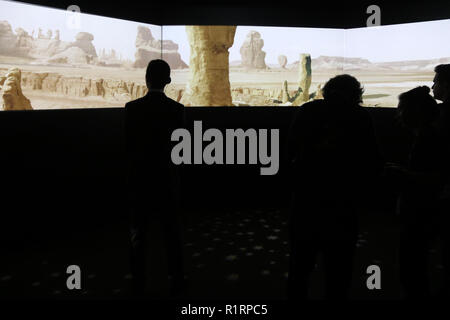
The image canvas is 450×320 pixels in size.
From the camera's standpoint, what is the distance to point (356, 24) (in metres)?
4.91

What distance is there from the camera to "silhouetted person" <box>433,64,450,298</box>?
74.6 inches

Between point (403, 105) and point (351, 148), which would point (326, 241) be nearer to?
point (351, 148)

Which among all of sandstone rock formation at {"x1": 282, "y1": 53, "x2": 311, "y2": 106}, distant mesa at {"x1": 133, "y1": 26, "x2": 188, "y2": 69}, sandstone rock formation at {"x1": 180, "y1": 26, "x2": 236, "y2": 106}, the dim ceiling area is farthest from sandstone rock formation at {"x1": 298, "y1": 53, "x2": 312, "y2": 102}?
distant mesa at {"x1": 133, "y1": 26, "x2": 188, "y2": 69}

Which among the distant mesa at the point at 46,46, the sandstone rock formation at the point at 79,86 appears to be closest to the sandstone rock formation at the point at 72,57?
the distant mesa at the point at 46,46

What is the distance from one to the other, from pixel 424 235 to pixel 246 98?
3.79 m

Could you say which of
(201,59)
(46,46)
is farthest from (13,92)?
(201,59)

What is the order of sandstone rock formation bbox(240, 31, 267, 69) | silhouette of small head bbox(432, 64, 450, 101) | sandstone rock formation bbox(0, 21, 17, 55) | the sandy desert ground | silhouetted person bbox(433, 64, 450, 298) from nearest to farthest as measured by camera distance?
silhouetted person bbox(433, 64, 450, 298) → silhouette of small head bbox(432, 64, 450, 101) → sandstone rock formation bbox(0, 21, 17, 55) → the sandy desert ground → sandstone rock formation bbox(240, 31, 267, 69)

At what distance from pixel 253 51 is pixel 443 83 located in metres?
3.07

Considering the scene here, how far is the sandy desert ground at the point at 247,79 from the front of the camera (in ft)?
11.8

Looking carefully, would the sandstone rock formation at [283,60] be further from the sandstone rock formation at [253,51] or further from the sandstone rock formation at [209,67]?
the sandstone rock formation at [209,67]

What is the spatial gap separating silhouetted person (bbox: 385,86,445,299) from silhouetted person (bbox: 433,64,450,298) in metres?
0.06

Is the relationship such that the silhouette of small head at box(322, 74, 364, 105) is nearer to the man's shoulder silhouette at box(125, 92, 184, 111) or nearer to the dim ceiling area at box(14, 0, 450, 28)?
the man's shoulder silhouette at box(125, 92, 184, 111)

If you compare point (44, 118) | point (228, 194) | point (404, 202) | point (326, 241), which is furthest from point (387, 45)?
point (44, 118)
